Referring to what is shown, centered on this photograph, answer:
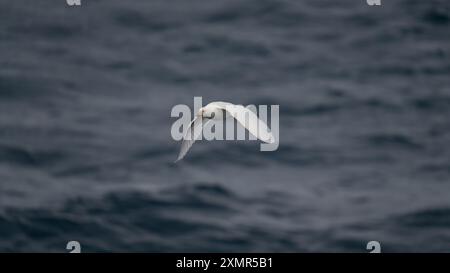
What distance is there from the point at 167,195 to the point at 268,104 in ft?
13.0

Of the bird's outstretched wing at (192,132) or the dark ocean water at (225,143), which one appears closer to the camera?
the bird's outstretched wing at (192,132)

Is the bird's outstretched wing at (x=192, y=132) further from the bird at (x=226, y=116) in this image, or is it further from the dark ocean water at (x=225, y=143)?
the dark ocean water at (x=225, y=143)

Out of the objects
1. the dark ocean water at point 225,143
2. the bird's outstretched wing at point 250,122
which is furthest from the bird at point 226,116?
the dark ocean water at point 225,143

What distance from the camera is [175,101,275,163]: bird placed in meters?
12.7

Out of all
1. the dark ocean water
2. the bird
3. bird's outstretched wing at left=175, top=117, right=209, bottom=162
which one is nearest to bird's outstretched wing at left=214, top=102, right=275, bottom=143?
the bird

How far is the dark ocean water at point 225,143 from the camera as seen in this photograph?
61.6 ft

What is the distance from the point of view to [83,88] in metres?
23.2

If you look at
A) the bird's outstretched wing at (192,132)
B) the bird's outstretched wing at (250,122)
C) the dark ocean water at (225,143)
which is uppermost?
the dark ocean water at (225,143)

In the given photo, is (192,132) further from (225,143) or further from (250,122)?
(225,143)

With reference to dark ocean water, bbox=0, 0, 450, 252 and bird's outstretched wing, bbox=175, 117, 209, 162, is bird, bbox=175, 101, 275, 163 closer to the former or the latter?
bird's outstretched wing, bbox=175, 117, 209, 162

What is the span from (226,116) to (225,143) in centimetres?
723

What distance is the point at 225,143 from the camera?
21109 mm

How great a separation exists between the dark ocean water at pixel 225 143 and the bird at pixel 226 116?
4.43 metres

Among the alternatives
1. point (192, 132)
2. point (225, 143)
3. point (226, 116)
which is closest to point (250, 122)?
point (226, 116)
